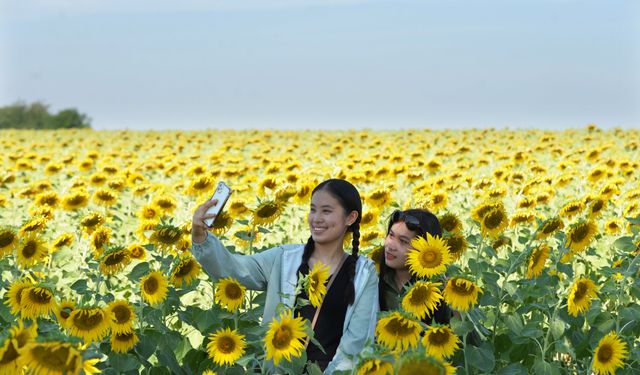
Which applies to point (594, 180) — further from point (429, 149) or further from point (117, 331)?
point (429, 149)

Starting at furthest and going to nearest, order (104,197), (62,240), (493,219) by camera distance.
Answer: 1. (104,197)
2. (62,240)
3. (493,219)

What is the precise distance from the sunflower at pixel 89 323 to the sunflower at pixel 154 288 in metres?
0.52

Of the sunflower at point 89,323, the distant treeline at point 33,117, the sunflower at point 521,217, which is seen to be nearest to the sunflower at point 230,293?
the sunflower at point 89,323

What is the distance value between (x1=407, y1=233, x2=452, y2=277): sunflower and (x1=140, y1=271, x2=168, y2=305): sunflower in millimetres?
1118

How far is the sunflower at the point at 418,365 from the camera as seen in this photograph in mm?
2264

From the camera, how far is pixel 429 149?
57.0 feet

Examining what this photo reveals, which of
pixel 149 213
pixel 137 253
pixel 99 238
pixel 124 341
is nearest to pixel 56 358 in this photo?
pixel 124 341

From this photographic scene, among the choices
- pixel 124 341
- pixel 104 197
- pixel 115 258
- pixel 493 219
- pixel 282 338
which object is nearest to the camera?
pixel 282 338

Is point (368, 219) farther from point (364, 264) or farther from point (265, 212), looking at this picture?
point (364, 264)

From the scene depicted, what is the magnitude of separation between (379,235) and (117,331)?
253cm

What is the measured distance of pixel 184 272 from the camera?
3.93 m

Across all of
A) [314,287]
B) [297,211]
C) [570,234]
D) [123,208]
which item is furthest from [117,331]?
[123,208]

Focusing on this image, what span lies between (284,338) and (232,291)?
33.7 inches

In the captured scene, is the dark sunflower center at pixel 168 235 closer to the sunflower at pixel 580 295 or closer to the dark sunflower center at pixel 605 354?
the sunflower at pixel 580 295
